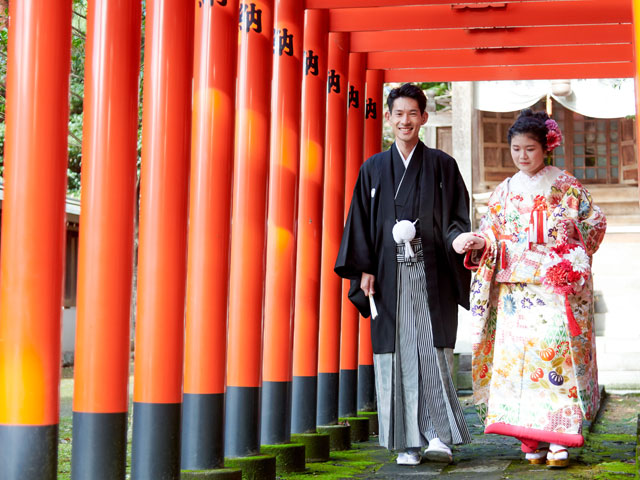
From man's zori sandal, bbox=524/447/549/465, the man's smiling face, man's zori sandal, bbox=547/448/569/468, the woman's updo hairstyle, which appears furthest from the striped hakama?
the woman's updo hairstyle

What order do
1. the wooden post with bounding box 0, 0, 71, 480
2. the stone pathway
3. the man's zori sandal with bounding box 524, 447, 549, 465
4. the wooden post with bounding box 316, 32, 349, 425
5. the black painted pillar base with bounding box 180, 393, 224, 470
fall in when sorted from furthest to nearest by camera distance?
the wooden post with bounding box 316, 32, 349, 425, the man's zori sandal with bounding box 524, 447, 549, 465, the stone pathway, the black painted pillar base with bounding box 180, 393, 224, 470, the wooden post with bounding box 0, 0, 71, 480

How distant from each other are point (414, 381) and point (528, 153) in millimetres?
1486

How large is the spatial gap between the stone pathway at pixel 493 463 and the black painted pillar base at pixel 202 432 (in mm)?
862

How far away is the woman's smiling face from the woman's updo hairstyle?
2cm

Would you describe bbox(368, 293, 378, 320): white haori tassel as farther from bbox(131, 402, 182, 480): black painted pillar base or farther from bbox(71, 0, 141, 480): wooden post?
bbox(71, 0, 141, 480): wooden post

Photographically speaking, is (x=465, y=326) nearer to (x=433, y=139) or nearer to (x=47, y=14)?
(x=433, y=139)

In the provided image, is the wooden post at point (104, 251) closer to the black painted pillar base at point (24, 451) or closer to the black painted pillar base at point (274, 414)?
the black painted pillar base at point (24, 451)

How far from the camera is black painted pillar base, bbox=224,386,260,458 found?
15.8 ft

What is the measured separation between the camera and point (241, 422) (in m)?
4.84

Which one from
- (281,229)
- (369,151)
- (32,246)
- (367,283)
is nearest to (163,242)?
(32,246)

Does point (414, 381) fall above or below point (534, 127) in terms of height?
below

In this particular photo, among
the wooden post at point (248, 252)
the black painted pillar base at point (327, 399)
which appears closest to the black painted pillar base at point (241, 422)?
the wooden post at point (248, 252)

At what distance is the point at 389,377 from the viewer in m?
5.51

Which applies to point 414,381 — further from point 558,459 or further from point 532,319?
point 558,459
